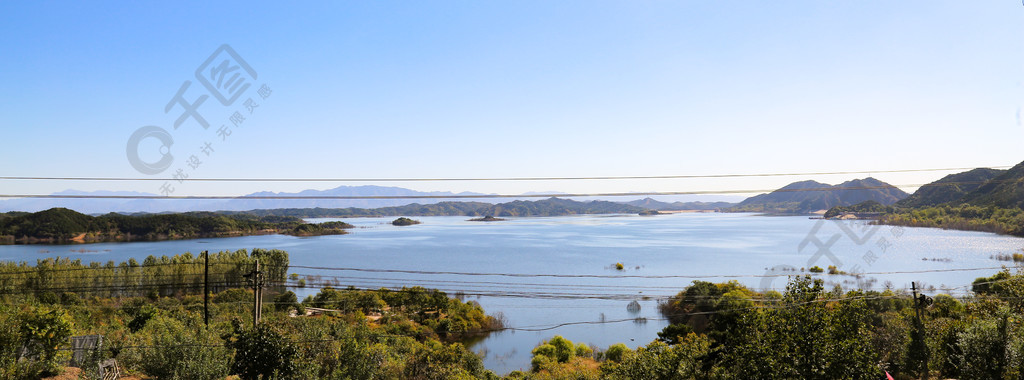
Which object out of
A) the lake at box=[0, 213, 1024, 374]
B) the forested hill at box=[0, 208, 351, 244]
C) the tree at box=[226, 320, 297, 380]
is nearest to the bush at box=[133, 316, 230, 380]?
the tree at box=[226, 320, 297, 380]

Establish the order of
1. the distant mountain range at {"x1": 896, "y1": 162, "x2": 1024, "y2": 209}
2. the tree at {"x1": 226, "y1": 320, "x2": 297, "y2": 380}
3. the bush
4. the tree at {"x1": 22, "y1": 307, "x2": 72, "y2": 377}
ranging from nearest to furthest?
the tree at {"x1": 22, "y1": 307, "x2": 72, "y2": 377} < the tree at {"x1": 226, "y1": 320, "x2": 297, "y2": 380} < the bush < the distant mountain range at {"x1": 896, "y1": 162, "x2": 1024, "y2": 209}

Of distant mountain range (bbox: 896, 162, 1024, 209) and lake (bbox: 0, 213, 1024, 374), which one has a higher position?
distant mountain range (bbox: 896, 162, 1024, 209)

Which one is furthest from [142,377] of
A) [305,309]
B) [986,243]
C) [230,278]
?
[986,243]

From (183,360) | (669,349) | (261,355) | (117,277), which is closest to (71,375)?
(183,360)

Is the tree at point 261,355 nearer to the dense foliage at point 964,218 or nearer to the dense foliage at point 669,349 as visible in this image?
the dense foliage at point 669,349

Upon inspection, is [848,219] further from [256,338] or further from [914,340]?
[256,338]

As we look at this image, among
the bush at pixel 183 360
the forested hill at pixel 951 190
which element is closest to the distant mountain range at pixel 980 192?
the forested hill at pixel 951 190

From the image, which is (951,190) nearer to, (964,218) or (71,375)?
(964,218)

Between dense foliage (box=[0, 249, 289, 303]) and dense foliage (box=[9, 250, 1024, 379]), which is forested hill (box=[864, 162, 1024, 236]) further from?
dense foliage (box=[0, 249, 289, 303])
